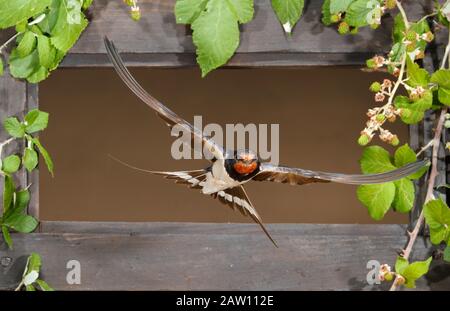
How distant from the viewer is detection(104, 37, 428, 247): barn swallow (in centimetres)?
99

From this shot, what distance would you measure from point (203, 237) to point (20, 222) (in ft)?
0.81

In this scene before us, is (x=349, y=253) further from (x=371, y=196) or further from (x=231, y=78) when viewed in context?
(x=231, y=78)

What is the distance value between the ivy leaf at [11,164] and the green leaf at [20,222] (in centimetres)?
6

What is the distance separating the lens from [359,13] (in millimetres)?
1064

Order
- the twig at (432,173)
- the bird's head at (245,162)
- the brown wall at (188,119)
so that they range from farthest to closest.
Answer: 1. the brown wall at (188,119)
2. the twig at (432,173)
3. the bird's head at (245,162)

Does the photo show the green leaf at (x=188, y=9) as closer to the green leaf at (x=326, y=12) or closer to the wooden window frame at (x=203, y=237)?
the wooden window frame at (x=203, y=237)

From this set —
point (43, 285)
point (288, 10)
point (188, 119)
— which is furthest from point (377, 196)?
point (188, 119)

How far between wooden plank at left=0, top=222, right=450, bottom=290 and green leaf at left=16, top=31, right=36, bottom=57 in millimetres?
250

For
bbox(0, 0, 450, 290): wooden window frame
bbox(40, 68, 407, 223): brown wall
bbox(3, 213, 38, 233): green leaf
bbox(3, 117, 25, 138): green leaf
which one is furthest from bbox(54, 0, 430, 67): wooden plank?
bbox(40, 68, 407, 223): brown wall

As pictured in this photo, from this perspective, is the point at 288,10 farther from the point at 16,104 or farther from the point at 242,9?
the point at 16,104

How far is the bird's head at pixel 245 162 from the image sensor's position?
38.6 inches

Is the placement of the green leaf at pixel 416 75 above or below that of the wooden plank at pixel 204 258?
above

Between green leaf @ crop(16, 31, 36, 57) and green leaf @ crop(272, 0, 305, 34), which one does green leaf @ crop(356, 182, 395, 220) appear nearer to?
green leaf @ crop(272, 0, 305, 34)

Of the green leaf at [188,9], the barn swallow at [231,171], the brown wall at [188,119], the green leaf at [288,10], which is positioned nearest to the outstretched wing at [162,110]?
the barn swallow at [231,171]
